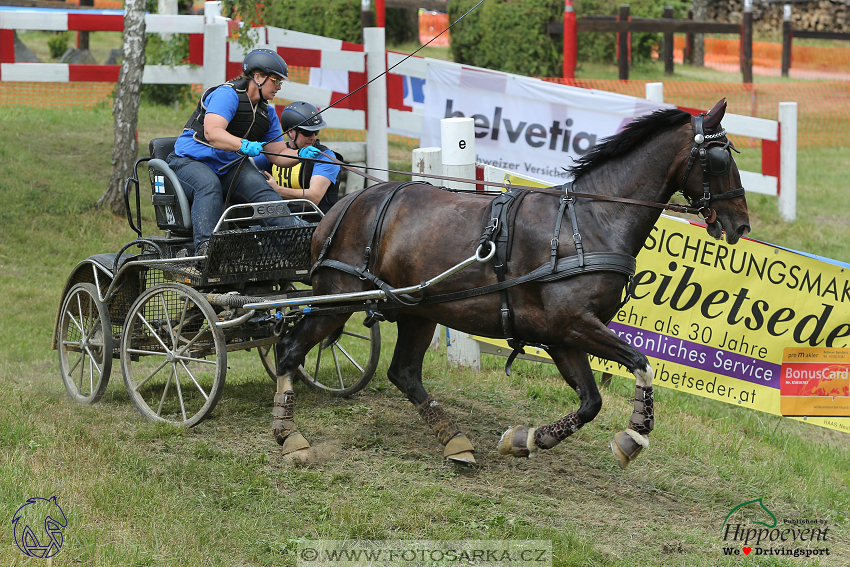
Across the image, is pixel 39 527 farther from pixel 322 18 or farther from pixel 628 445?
pixel 322 18

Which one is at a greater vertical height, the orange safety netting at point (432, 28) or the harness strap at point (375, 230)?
the orange safety netting at point (432, 28)

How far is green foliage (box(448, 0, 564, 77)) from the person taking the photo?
16.1 metres

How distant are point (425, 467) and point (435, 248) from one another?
135 cm

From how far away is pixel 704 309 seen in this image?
6.47 m

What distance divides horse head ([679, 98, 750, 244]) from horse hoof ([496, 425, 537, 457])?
1.58 meters

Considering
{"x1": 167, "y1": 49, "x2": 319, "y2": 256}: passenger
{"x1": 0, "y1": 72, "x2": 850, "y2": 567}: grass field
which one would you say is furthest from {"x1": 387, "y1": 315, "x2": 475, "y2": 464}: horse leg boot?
{"x1": 167, "y1": 49, "x2": 319, "y2": 256}: passenger

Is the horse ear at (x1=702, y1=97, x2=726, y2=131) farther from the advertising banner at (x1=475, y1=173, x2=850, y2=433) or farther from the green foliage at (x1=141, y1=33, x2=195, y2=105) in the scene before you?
the green foliage at (x1=141, y1=33, x2=195, y2=105)

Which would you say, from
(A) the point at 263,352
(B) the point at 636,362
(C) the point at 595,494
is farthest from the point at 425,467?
(A) the point at 263,352

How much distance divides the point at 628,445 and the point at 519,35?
42.0ft

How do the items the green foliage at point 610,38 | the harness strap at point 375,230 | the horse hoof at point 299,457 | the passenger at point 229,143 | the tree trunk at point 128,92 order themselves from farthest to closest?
the green foliage at point 610,38
the tree trunk at point 128,92
the passenger at point 229,143
the harness strap at point 375,230
the horse hoof at point 299,457

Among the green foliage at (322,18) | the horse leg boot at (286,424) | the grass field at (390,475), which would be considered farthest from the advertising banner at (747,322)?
the green foliage at (322,18)

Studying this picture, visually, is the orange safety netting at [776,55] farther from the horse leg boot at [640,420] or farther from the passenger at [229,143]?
the horse leg boot at [640,420]

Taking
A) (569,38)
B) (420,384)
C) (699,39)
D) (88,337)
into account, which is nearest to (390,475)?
(420,384)

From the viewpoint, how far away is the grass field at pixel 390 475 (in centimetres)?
440
